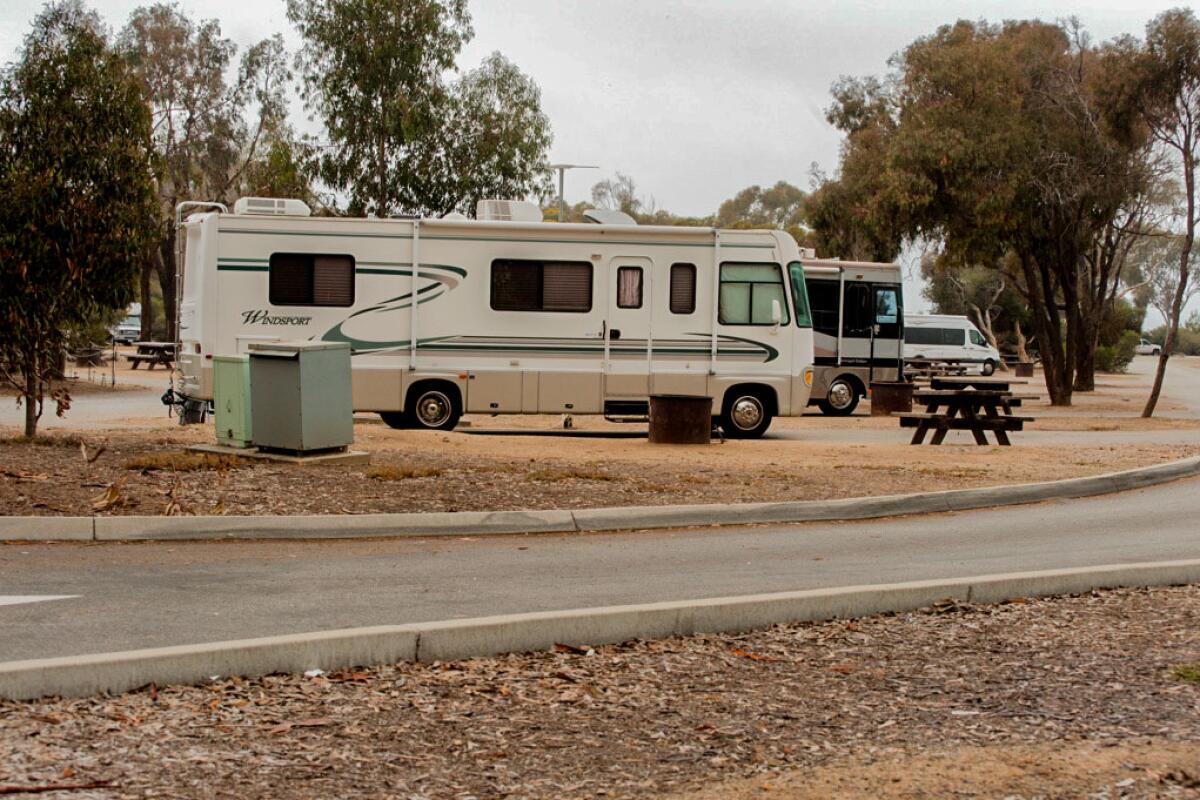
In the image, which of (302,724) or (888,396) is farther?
(888,396)

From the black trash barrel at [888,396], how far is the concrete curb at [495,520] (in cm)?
1490

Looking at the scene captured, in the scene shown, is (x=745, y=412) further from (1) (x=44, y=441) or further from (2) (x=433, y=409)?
(1) (x=44, y=441)

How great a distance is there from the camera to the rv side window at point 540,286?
20.6m

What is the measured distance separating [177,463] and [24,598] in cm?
498

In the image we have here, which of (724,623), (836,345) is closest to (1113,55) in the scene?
(836,345)

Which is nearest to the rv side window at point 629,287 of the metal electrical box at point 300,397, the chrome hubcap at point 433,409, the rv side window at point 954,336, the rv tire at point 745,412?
the rv tire at point 745,412

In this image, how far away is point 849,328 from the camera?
29.0 metres

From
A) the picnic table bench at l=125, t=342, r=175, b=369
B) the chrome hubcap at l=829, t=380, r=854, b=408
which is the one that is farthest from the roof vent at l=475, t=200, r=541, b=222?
the picnic table bench at l=125, t=342, r=175, b=369

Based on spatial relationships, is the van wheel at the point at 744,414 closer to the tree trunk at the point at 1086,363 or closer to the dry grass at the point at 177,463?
the dry grass at the point at 177,463

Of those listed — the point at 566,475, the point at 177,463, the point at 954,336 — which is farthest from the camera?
the point at 954,336

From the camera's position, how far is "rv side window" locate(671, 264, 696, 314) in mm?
20969

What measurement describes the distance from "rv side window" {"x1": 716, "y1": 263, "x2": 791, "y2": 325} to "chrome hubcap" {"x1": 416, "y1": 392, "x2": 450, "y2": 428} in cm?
429

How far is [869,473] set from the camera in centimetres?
1437

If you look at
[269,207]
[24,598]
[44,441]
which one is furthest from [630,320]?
[24,598]
